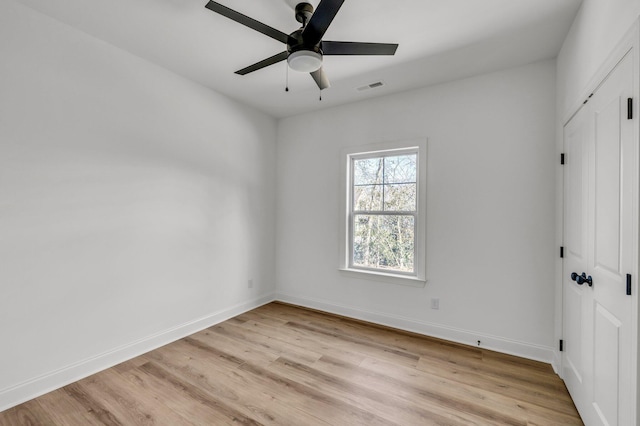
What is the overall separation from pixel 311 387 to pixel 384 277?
1.59 m

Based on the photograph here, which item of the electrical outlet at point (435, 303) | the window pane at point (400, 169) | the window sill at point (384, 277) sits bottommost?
the electrical outlet at point (435, 303)

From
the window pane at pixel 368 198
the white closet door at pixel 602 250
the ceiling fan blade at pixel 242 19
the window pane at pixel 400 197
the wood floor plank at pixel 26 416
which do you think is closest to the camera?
the white closet door at pixel 602 250

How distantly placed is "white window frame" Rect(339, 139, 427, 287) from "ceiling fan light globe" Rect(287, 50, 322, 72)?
5.61 ft

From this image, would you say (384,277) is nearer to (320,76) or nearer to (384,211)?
(384,211)

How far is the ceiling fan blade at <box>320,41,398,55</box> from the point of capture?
183 centimetres

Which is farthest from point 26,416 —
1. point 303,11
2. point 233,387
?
point 303,11

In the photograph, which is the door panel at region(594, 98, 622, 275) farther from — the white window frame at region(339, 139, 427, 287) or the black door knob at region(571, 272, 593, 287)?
the white window frame at region(339, 139, 427, 287)

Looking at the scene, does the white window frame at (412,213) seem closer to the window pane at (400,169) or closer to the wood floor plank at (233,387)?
the window pane at (400,169)

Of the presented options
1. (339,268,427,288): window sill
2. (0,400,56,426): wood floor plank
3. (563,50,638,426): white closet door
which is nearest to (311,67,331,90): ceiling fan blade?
(563,50,638,426): white closet door

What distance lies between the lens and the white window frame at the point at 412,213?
10.4 feet

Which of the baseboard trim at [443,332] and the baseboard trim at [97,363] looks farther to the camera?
the baseboard trim at [443,332]

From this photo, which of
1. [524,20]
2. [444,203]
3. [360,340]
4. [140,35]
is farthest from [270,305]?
[524,20]

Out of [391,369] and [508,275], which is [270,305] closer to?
[391,369]

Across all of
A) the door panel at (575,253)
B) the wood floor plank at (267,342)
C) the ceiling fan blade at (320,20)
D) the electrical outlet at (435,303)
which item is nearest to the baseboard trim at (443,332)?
the electrical outlet at (435,303)
